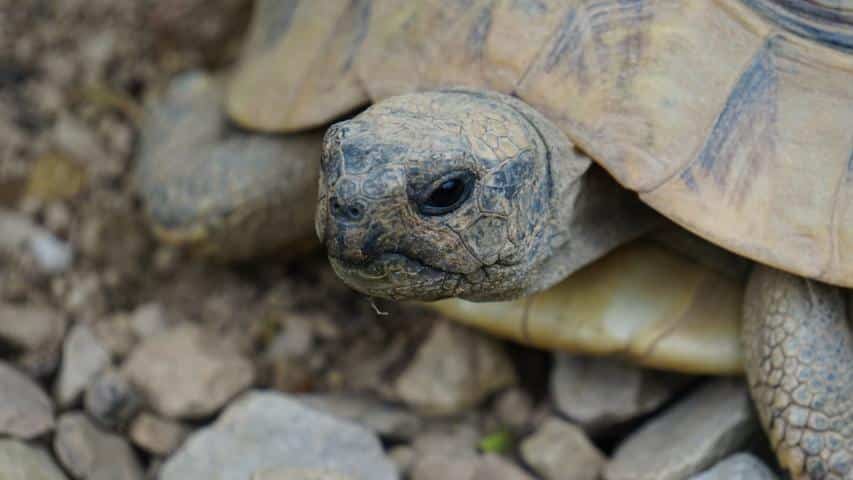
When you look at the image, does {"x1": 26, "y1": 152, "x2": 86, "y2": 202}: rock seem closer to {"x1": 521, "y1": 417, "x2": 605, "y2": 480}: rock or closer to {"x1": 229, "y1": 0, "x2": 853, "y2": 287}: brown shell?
{"x1": 229, "y1": 0, "x2": 853, "y2": 287}: brown shell

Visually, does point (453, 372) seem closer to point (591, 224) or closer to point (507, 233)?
point (591, 224)

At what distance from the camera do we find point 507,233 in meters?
2.14

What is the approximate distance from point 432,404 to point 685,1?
3.91ft

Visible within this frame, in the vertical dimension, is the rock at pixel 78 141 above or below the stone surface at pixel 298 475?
below

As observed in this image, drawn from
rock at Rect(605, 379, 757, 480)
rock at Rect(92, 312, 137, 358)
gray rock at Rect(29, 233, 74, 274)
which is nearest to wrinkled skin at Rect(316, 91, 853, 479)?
rock at Rect(605, 379, 757, 480)

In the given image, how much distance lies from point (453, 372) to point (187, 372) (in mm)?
696

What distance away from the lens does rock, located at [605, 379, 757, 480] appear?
8.15 feet

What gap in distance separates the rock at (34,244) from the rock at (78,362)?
0.91 feet

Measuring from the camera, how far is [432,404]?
2.83m

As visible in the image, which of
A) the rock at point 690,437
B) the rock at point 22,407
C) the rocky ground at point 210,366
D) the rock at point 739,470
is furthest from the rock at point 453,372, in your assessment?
the rock at point 22,407

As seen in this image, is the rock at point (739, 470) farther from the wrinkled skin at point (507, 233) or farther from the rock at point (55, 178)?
the rock at point (55, 178)

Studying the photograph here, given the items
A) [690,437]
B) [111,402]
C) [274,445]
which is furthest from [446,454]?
[111,402]

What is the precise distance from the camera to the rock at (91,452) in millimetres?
2512

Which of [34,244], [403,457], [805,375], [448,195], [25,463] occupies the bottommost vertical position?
[403,457]
